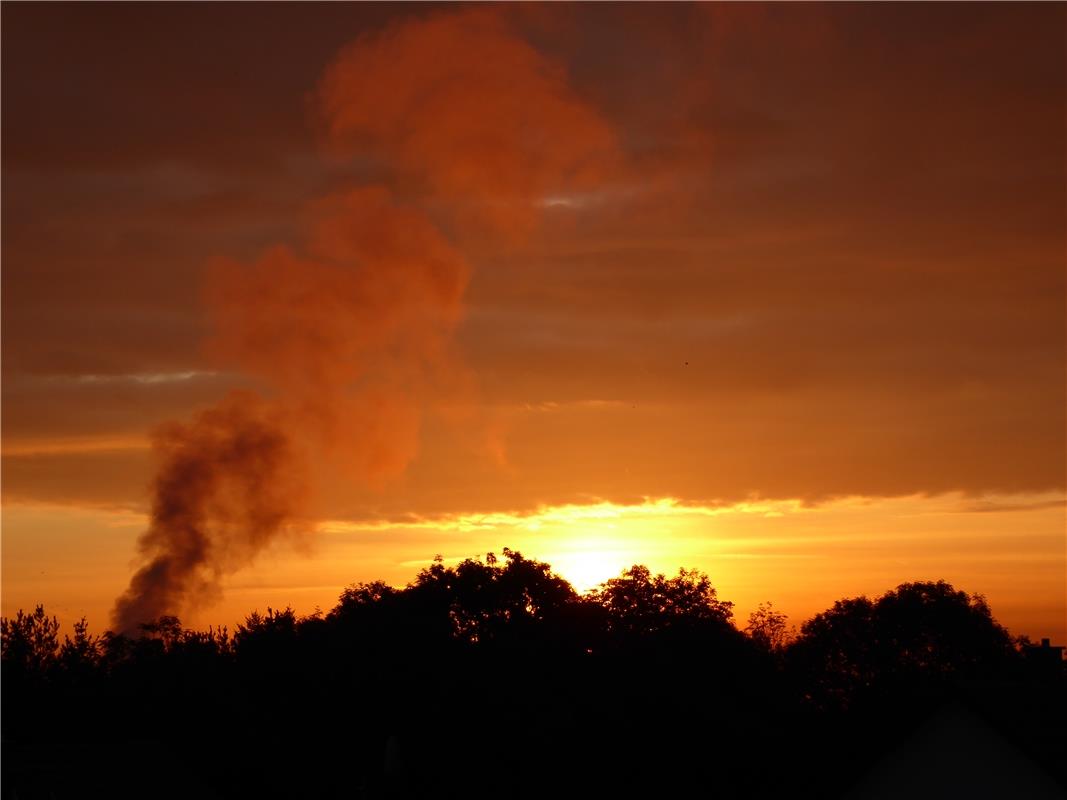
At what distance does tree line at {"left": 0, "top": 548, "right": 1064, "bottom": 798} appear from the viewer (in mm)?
51219

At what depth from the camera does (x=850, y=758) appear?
26656 millimetres

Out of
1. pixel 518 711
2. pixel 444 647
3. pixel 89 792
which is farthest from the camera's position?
pixel 444 647

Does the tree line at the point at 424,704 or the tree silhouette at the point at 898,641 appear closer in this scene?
the tree line at the point at 424,704

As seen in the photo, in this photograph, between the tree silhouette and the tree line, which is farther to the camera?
the tree silhouette

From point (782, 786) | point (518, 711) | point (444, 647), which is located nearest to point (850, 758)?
point (782, 786)

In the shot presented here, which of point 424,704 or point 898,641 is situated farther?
point 898,641

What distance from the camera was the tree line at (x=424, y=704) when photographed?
168 feet

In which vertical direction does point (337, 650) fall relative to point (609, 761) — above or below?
above

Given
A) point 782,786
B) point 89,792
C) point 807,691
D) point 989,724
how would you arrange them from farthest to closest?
point 807,691
point 782,786
point 89,792
point 989,724

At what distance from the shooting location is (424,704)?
59.1 metres

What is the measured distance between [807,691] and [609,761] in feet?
128

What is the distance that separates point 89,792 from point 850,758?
27.3 m

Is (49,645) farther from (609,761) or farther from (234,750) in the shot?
(609,761)

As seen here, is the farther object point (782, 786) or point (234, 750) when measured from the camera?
point (234, 750)
